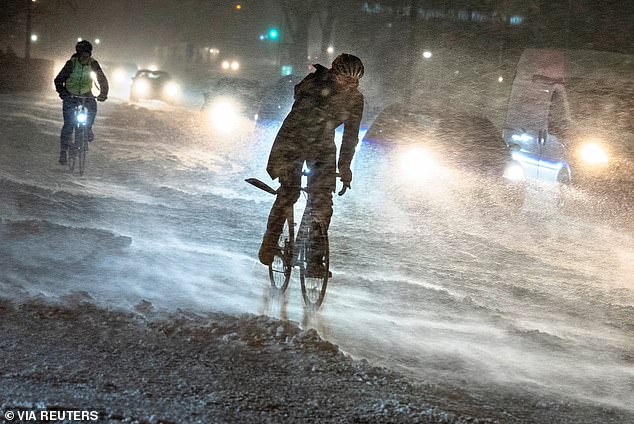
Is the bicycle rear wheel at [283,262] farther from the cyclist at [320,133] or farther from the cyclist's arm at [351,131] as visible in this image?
the cyclist's arm at [351,131]

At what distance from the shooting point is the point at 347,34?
2539 inches

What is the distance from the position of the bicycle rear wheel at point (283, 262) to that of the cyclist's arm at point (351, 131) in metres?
0.72

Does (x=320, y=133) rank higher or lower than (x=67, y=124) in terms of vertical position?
higher

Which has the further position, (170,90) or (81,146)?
(170,90)

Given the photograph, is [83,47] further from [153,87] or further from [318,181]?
[153,87]

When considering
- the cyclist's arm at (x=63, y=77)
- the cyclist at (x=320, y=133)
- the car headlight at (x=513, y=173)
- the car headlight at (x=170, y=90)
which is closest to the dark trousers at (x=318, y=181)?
the cyclist at (x=320, y=133)

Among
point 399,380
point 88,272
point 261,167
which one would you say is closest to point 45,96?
point 261,167

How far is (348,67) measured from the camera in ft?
21.0

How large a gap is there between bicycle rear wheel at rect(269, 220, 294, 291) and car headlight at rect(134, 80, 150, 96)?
112ft

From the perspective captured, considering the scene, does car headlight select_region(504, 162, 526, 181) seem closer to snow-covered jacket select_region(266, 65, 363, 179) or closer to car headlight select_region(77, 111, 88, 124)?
car headlight select_region(77, 111, 88, 124)

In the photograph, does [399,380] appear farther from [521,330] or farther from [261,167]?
[261,167]

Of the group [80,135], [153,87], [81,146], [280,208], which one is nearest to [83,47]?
[80,135]

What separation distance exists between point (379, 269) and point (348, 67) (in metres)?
2.76

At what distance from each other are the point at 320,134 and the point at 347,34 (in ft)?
194
